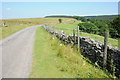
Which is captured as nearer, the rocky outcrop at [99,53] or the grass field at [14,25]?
the rocky outcrop at [99,53]

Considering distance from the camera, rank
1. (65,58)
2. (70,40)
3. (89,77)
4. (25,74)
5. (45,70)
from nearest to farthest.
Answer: (89,77)
(25,74)
(45,70)
(65,58)
(70,40)

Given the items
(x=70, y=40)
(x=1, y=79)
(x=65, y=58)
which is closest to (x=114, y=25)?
(x=70, y=40)

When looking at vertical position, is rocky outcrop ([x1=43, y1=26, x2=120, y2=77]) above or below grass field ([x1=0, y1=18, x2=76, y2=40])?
below

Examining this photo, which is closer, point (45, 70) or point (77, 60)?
point (45, 70)

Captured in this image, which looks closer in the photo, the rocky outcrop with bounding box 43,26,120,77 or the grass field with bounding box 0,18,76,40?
the rocky outcrop with bounding box 43,26,120,77

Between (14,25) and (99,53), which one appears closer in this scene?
(99,53)

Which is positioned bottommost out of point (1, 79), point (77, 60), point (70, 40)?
point (1, 79)

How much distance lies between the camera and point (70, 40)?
1302 cm

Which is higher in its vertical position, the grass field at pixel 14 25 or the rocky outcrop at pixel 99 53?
the grass field at pixel 14 25

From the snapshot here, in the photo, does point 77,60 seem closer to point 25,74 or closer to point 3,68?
point 25,74

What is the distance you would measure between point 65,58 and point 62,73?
6.87 ft

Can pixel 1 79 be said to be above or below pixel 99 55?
below

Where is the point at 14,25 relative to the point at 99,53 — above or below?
above

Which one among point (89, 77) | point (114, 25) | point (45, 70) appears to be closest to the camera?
point (89, 77)
